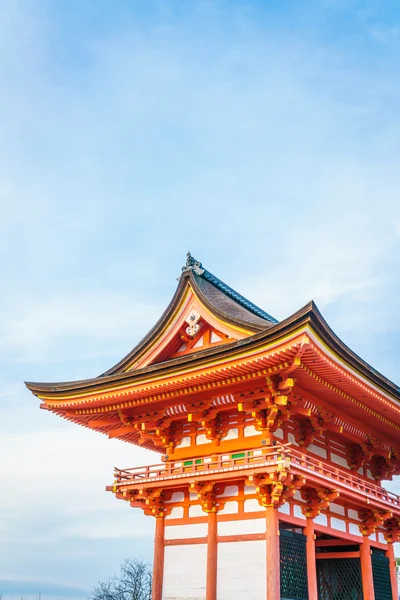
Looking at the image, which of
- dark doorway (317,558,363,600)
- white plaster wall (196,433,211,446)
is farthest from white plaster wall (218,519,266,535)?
dark doorway (317,558,363,600)

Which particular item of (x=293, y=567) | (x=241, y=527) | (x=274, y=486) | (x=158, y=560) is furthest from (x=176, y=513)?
(x=274, y=486)

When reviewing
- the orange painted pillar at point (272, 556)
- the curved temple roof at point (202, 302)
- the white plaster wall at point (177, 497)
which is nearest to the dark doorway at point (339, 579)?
the orange painted pillar at point (272, 556)

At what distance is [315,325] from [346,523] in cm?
754

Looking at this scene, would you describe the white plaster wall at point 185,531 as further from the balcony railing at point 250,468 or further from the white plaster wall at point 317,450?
the white plaster wall at point 317,450

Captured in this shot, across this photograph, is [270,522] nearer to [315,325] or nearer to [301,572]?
[301,572]

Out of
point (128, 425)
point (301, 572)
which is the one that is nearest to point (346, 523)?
point (301, 572)

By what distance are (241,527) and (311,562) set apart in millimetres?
2081

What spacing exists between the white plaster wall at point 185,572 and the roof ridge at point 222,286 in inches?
295

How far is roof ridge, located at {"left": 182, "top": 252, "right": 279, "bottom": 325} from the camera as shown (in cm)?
1891

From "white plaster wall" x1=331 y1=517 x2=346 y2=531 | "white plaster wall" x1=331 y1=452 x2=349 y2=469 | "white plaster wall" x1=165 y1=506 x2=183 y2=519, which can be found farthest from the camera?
"white plaster wall" x1=331 y1=452 x2=349 y2=469

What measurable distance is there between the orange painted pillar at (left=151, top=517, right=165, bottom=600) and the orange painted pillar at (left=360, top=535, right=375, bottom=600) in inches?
233

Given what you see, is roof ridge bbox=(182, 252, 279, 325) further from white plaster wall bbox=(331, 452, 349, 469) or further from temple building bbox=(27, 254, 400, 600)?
white plaster wall bbox=(331, 452, 349, 469)

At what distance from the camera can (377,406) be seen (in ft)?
54.8

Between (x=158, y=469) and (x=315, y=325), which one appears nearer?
(x=315, y=325)
